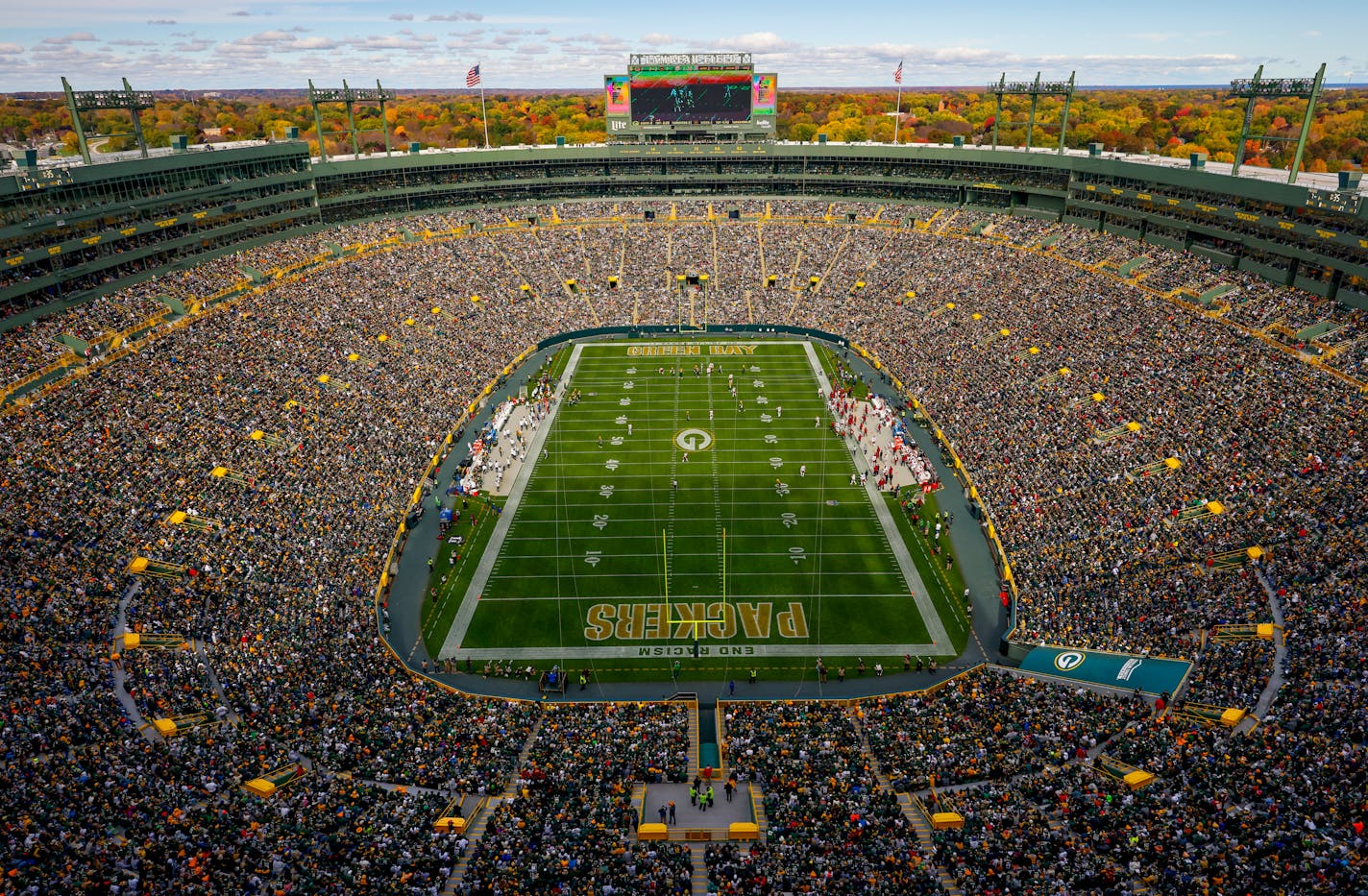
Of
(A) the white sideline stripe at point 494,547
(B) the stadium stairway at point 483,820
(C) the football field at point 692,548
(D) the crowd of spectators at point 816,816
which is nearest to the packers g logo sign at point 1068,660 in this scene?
(C) the football field at point 692,548

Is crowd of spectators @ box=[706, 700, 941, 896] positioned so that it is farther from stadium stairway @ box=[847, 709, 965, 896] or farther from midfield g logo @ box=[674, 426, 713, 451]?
midfield g logo @ box=[674, 426, 713, 451]

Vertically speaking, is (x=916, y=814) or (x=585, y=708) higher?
(x=916, y=814)

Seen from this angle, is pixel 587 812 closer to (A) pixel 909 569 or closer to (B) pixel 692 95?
(A) pixel 909 569

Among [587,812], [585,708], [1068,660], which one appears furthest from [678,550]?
[587,812]

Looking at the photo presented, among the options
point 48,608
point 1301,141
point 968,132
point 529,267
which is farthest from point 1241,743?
point 968,132

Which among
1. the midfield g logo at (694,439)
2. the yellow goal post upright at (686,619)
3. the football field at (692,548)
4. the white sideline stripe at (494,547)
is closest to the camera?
the football field at (692,548)

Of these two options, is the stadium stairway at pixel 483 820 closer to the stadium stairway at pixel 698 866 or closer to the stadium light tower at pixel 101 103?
the stadium stairway at pixel 698 866
